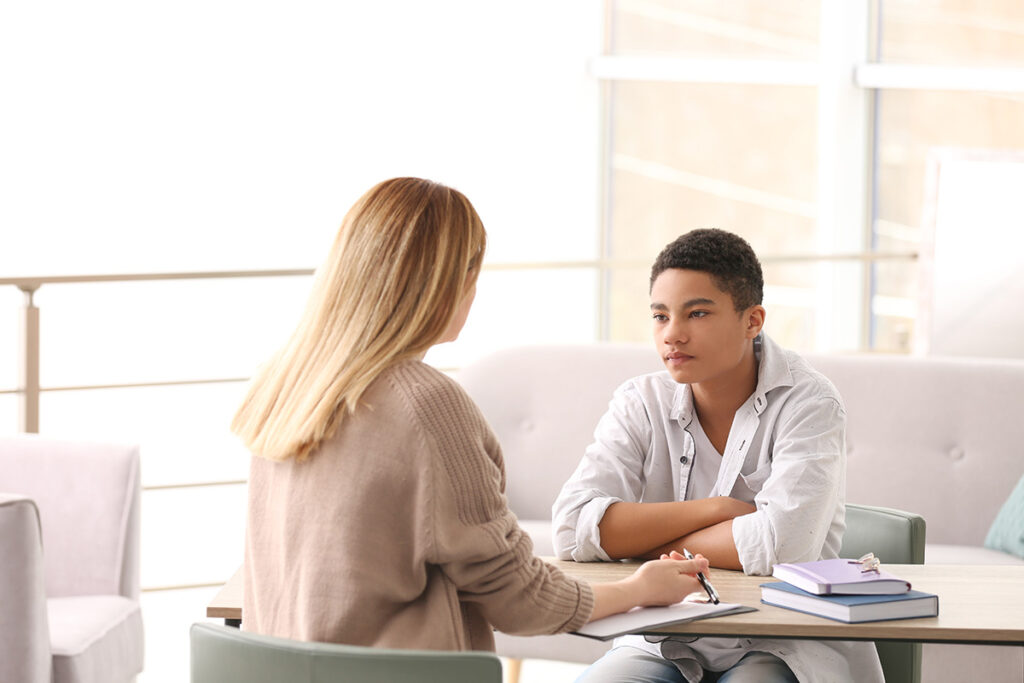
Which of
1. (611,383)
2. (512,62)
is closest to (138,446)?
(611,383)

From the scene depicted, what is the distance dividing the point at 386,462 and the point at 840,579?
678mm

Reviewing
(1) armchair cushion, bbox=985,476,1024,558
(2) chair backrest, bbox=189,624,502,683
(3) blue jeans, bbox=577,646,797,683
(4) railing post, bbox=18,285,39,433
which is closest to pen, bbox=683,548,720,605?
(3) blue jeans, bbox=577,646,797,683

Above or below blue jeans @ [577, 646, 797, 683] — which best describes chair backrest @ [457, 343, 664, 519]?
above

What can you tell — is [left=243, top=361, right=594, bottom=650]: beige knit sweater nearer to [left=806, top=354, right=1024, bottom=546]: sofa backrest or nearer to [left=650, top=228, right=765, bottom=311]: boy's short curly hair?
[left=650, top=228, right=765, bottom=311]: boy's short curly hair

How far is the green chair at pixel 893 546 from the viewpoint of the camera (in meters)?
2.31

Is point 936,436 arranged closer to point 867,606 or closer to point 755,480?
point 755,480

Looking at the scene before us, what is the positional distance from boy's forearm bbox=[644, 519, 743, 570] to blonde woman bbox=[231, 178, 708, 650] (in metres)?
0.43

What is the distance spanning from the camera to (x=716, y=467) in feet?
7.29

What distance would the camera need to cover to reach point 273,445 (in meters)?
1.62

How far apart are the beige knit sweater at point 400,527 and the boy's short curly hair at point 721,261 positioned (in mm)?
652

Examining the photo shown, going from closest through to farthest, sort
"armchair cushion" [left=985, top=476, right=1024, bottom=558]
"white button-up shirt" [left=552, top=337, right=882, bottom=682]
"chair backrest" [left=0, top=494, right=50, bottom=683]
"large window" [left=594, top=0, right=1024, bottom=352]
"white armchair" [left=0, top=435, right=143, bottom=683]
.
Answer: "white button-up shirt" [left=552, top=337, right=882, bottom=682] → "chair backrest" [left=0, top=494, right=50, bottom=683] → "white armchair" [left=0, top=435, right=143, bottom=683] → "armchair cushion" [left=985, top=476, right=1024, bottom=558] → "large window" [left=594, top=0, right=1024, bottom=352]

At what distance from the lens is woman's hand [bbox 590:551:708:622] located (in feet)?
5.91

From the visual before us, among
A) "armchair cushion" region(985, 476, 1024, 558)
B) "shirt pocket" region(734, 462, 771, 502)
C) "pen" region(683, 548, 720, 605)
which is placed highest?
"shirt pocket" region(734, 462, 771, 502)

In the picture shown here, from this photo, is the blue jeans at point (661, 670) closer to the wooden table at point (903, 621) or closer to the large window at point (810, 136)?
the wooden table at point (903, 621)
